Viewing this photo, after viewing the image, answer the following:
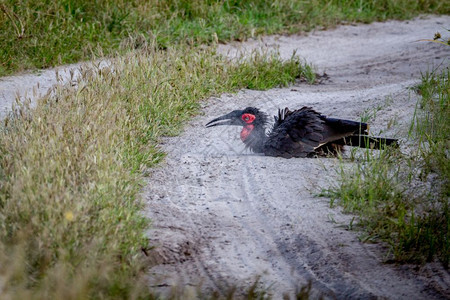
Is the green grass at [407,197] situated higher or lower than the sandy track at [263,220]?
higher

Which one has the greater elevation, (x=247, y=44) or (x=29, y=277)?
(x=29, y=277)

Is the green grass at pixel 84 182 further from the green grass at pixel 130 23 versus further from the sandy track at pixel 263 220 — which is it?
the green grass at pixel 130 23

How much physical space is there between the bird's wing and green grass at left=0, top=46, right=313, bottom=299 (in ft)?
3.75

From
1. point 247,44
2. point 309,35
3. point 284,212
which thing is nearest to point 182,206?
point 284,212

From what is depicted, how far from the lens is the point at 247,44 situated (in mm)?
10125

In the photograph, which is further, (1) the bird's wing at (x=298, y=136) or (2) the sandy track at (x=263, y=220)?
(1) the bird's wing at (x=298, y=136)

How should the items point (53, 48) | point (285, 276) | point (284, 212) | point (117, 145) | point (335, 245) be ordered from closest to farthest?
point (285, 276)
point (335, 245)
point (284, 212)
point (117, 145)
point (53, 48)

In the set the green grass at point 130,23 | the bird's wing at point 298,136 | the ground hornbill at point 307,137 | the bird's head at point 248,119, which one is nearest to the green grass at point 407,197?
the ground hornbill at point 307,137

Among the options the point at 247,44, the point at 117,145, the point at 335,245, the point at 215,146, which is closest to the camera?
the point at 335,245

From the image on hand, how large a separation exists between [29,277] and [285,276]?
161 cm

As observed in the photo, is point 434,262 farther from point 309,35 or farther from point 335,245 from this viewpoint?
point 309,35

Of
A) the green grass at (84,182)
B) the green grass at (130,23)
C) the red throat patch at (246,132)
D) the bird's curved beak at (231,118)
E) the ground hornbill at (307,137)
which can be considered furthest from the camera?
the green grass at (130,23)

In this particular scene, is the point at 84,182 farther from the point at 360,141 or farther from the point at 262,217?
the point at 360,141

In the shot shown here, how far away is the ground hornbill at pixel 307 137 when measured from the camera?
19.4ft
